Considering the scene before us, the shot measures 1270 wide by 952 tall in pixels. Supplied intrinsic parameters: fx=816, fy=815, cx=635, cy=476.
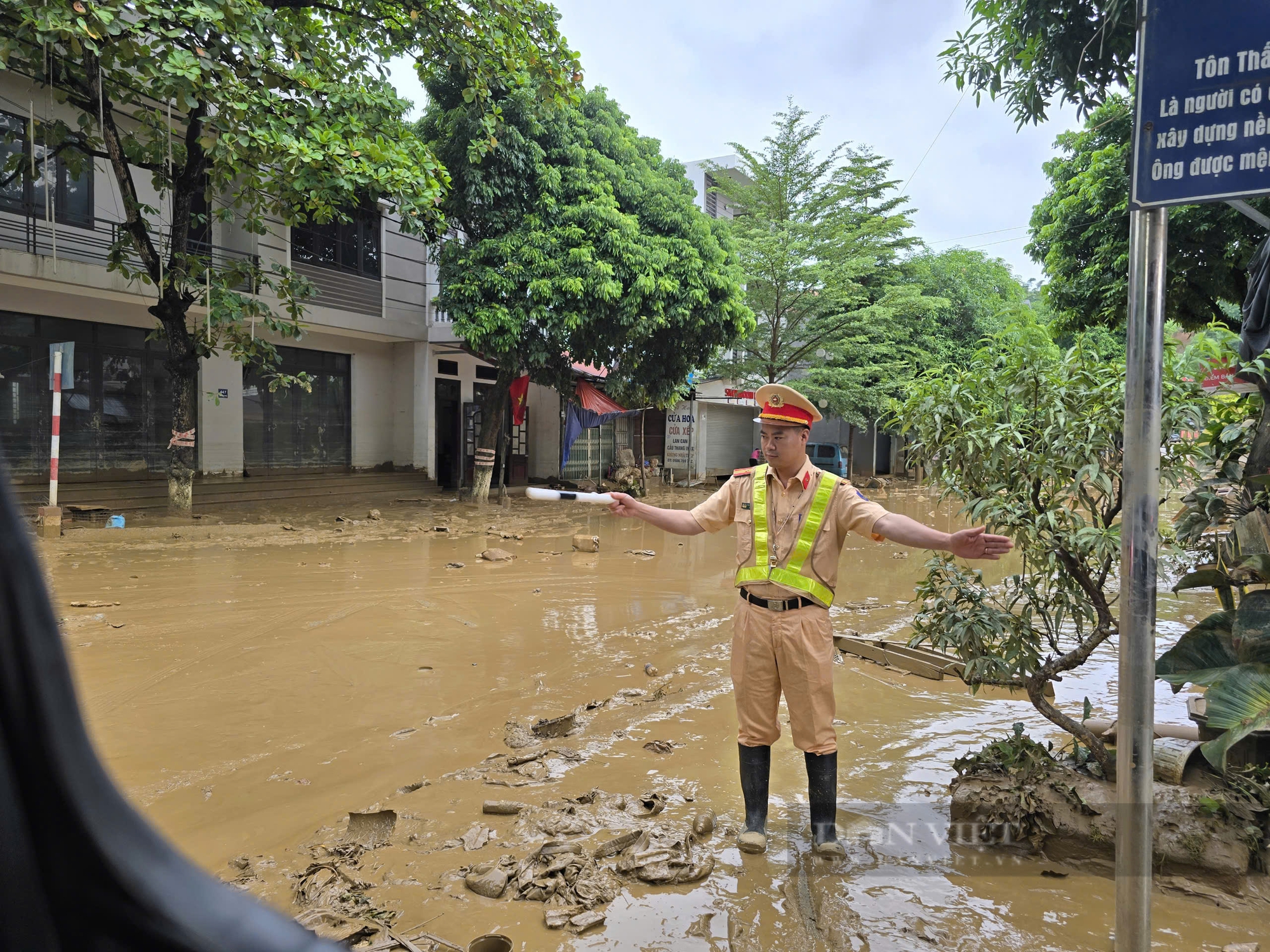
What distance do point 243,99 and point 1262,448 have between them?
364 inches

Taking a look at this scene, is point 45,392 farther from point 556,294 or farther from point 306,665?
point 306,665

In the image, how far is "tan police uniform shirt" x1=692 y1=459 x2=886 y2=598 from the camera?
3533mm

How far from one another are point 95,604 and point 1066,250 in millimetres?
14929

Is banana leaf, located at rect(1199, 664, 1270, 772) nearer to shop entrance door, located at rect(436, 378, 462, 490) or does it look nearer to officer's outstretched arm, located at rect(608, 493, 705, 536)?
officer's outstretched arm, located at rect(608, 493, 705, 536)

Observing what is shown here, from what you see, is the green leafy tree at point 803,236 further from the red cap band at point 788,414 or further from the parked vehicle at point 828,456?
the red cap band at point 788,414

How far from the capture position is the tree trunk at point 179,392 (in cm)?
1092

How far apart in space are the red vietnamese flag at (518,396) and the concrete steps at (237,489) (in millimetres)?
2569

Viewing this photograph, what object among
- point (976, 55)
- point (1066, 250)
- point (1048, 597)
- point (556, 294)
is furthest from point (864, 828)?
point (1066, 250)

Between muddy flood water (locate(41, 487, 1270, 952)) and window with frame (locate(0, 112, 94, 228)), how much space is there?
5303 millimetres

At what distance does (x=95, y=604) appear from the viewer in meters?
6.98

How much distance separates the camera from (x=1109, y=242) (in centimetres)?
1289

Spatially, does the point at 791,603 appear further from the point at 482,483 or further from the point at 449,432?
the point at 449,432

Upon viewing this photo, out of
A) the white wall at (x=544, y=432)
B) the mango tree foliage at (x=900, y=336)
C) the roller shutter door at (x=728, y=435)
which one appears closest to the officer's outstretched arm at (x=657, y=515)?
the mango tree foliage at (x=900, y=336)

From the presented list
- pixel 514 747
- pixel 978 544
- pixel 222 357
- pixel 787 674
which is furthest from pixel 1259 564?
pixel 222 357
